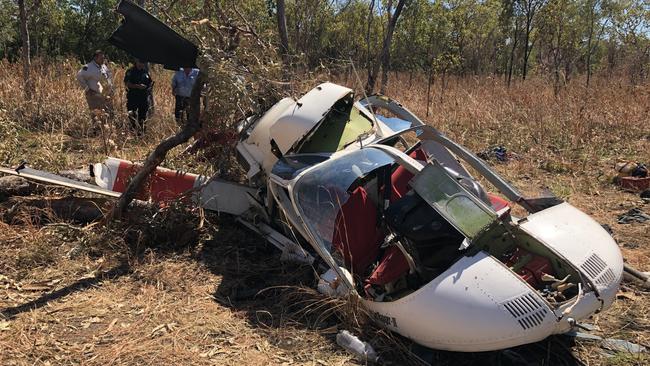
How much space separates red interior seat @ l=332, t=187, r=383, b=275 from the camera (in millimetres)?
3893

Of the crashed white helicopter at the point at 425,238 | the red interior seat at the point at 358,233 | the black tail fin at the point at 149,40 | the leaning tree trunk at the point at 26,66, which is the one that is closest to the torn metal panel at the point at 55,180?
the black tail fin at the point at 149,40

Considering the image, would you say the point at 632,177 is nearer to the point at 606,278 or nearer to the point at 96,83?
the point at 606,278

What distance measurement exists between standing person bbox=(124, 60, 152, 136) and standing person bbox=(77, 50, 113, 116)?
1.17ft

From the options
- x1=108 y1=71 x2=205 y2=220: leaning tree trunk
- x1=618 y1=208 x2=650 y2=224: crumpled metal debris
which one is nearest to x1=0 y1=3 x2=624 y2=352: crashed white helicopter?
x1=108 y1=71 x2=205 y2=220: leaning tree trunk

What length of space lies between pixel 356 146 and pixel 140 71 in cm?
689

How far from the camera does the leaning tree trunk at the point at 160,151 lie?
515 centimetres

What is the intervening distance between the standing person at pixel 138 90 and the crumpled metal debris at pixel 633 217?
320 inches

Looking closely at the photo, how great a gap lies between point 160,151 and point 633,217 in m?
5.70

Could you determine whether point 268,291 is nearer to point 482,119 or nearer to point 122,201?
point 122,201

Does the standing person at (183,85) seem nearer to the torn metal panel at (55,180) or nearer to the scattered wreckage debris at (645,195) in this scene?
the torn metal panel at (55,180)

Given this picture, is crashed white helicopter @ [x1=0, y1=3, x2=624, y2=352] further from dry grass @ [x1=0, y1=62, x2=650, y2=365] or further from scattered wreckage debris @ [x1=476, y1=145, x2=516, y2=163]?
scattered wreckage debris @ [x1=476, y1=145, x2=516, y2=163]

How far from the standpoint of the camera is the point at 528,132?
10820 millimetres

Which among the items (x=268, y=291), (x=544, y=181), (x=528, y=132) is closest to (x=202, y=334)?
(x=268, y=291)

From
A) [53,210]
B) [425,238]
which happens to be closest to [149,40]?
[53,210]
